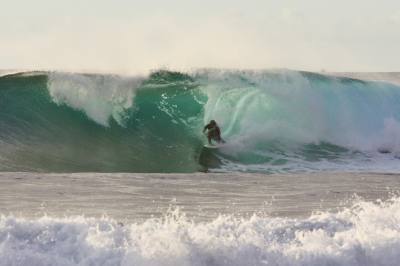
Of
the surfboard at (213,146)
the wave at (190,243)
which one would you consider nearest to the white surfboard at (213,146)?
the surfboard at (213,146)

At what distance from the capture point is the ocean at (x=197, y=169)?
238 inches

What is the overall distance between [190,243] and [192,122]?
12616mm

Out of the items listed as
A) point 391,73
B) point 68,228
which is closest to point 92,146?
point 68,228

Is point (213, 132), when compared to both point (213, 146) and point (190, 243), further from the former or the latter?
point (190, 243)

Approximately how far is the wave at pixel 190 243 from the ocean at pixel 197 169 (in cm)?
1

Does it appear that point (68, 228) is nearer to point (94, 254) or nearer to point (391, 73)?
point (94, 254)

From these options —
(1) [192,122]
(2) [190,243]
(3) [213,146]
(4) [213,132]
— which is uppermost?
(1) [192,122]

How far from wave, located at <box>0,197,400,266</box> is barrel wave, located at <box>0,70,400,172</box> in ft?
25.4

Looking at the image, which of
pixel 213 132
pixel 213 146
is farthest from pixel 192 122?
pixel 213 146

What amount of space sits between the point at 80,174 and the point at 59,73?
7157 millimetres

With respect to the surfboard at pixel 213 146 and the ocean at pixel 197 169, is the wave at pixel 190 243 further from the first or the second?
the surfboard at pixel 213 146

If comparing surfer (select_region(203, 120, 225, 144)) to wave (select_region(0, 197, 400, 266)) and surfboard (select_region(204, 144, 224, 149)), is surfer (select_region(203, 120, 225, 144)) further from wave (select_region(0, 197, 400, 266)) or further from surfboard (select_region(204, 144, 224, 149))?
wave (select_region(0, 197, 400, 266))

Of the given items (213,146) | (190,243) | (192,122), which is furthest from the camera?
(192,122)

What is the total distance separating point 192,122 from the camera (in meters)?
18.5
